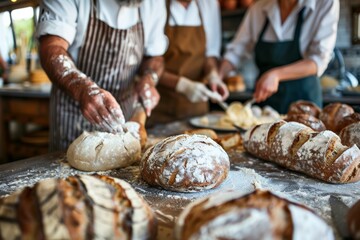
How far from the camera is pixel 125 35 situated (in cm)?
216

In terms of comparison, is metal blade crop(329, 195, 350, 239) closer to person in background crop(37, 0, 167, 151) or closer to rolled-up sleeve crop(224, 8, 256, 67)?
person in background crop(37, 0, 167, 151)

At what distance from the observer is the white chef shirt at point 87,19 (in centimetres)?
189

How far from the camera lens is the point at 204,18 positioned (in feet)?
10.5

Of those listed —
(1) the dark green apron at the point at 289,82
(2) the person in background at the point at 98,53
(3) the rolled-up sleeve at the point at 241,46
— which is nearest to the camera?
(2) the person in background at the point at 98,53

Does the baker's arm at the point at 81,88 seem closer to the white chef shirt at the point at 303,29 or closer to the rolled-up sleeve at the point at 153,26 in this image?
the rolled-up sleeve at the point at 153,26

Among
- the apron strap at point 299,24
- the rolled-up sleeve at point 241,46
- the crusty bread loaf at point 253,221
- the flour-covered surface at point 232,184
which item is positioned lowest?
the flour-covered surface at point 232,184

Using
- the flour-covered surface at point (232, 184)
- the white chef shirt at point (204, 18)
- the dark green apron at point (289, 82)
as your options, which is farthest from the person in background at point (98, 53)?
the dark green apron at point (289, 82)

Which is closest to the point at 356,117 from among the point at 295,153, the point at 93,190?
the point at 295,153

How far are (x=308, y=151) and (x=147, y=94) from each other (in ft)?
3.24

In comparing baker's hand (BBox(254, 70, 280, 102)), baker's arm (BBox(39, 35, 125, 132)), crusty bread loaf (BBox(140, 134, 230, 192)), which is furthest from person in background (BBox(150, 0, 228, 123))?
crusty bread loaf (BBox(140, 134, 230, 192))

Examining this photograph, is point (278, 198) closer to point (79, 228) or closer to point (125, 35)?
point (79, 228)

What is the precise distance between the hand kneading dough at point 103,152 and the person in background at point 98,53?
6 cm

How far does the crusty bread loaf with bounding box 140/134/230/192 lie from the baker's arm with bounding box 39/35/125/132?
0.31 meters

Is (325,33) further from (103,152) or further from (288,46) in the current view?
(103,152)
